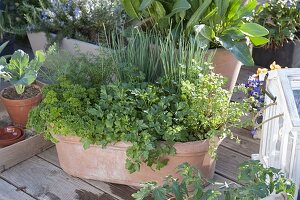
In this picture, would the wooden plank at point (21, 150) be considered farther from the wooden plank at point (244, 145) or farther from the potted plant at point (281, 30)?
the potted plant at point (281, 30)

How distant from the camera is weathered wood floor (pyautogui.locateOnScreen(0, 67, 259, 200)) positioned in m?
2.25

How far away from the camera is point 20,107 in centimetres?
262

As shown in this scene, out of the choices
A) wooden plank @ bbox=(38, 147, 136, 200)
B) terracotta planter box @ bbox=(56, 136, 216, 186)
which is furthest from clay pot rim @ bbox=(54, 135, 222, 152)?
wooden plank @ bbox=(38, 147, 136, 200)

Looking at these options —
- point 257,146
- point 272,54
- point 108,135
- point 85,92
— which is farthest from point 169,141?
point 272,54

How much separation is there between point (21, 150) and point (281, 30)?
1.86m

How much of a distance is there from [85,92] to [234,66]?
991 mm

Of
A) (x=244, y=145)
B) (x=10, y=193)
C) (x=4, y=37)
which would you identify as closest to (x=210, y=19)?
(x=244, y=145)

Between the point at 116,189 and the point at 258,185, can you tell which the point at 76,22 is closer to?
the point at 116,189

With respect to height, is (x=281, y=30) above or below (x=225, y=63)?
above

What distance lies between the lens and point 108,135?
208cm

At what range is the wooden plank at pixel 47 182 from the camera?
7.38 feet

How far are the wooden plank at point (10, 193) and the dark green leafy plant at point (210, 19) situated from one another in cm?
110

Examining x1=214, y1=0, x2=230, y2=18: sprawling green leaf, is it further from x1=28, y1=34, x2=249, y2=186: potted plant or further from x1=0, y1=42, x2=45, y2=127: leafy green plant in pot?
x1=0, y1=42, x2=45, y2=127: leafy green plant in pot

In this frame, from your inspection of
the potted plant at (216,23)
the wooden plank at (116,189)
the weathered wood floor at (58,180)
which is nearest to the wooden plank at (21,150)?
the weathered wood floor at (58,180)
